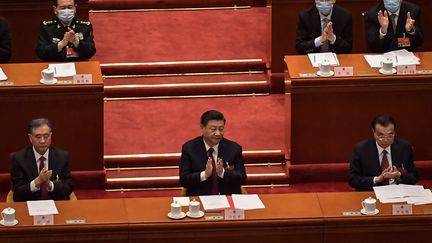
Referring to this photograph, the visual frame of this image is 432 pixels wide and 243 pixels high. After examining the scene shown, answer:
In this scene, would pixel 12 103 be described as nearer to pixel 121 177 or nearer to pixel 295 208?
pixel 121 177

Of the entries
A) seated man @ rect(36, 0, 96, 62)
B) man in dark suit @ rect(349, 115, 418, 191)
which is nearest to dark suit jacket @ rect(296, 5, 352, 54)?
man in dark suit @ rect(349, 115, 418, 191)

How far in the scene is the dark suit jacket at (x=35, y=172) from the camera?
7184 mm

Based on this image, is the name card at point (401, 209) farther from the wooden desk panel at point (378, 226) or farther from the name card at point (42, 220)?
the name card at point (42, 220)

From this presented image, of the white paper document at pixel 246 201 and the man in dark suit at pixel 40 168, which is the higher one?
the man in dark suit at pixel 40 168

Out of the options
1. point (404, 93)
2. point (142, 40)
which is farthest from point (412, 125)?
point (142, 40)

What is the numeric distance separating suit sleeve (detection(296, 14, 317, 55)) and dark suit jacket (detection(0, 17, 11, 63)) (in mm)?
1721

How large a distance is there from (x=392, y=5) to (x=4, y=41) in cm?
231

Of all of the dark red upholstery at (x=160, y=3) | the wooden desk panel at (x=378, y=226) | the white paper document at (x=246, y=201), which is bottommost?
the wooden desk panel at (x=378, y=226)

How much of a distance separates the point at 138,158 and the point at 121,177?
159 millimetres

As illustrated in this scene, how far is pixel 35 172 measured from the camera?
726 centimetres

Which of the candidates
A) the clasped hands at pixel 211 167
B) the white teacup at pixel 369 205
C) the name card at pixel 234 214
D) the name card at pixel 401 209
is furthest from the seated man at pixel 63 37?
the name card at pixel 401 209

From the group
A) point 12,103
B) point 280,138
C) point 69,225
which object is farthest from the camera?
point 280,138

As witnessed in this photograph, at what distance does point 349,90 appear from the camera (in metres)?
8.09

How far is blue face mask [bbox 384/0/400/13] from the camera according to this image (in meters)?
8.41
